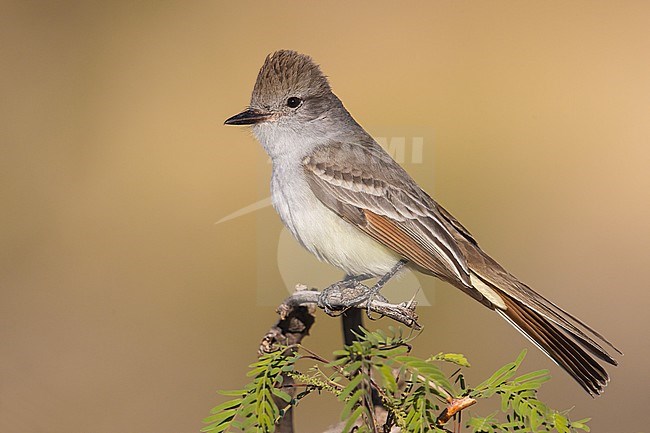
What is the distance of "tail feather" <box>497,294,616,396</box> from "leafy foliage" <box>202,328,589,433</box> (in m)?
0.24

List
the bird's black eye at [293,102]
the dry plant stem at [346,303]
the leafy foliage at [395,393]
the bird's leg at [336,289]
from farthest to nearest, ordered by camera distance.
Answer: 1. the bird's black eye at [293,102]
2. the bird's leg at [336,289]
3. the dry plant stem at [346,303]
4. the leafy foliage at [395,393]

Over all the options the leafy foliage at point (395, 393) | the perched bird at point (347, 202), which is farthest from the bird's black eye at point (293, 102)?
the leafy foliage at point (395, 393)

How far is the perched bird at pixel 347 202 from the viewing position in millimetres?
1214

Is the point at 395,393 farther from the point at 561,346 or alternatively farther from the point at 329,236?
the point at 329,236

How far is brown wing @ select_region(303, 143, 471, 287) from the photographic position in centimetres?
124

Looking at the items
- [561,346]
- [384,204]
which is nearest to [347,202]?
[384,204]

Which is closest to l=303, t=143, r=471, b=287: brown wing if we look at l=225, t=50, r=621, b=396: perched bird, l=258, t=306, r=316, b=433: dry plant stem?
l=225, t=50, r=621, b=396: perched bird

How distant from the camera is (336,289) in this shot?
3.84 feet

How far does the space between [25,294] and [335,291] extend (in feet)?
4.23

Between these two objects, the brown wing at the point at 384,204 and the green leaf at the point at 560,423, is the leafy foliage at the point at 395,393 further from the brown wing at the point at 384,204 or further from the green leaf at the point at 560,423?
the brown wing at the point at 384,204

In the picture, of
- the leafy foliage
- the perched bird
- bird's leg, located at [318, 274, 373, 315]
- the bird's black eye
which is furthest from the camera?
the bird's black eye

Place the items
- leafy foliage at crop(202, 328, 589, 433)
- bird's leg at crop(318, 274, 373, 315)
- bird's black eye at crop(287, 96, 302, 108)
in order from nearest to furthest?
leafy foliage at crop(202, 328, 589, 433), bird's leg at crop(318, 274, 373, 315), bird's black eye at crop(287, 96, 302, 108)

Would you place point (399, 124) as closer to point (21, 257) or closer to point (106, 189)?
point (106, 189)

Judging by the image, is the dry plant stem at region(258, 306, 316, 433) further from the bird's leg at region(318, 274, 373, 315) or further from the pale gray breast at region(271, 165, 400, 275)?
the pale gray breast at region(271, 165, 400, 275)
